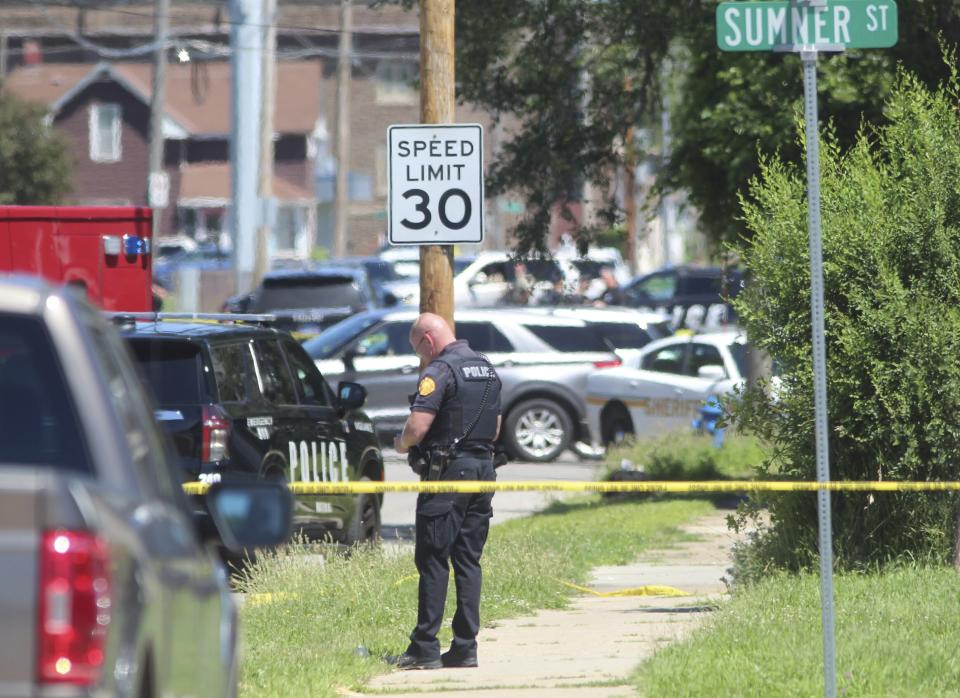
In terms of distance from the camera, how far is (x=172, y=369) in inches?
443

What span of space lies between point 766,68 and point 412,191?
493cm

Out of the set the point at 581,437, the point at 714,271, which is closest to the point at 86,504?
the point at 581,437

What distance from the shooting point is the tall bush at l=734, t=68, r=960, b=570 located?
971cm

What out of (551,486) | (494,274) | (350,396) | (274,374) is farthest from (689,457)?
(494,274)

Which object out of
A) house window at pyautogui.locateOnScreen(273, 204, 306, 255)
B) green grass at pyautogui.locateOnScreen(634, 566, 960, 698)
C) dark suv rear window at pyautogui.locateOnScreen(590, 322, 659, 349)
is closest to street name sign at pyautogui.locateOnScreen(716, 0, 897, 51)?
green grass at pyautogui.locateOnScreen(634, 566, 960, 698)

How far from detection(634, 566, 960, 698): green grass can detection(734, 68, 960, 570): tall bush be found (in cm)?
64

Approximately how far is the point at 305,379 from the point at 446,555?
170 inches

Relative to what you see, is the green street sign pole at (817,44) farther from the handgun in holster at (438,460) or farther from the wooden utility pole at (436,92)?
the wooden utility pole at (436,92)

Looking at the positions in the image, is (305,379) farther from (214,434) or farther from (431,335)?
(431,335)

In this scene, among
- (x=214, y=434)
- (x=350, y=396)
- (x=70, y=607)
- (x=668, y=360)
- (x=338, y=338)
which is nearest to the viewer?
(x=70, y=607)

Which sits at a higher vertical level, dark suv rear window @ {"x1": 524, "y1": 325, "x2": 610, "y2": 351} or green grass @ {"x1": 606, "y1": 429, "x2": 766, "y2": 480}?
dark suv rear window @ {"x1": 524, "y1": 325, "x2": 610, "y2": 351}

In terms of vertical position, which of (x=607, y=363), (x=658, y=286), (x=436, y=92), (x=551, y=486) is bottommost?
(x=551, y=486)

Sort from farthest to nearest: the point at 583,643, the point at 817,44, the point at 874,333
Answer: the point at 874,333 → the point at 583,643 → the point at 817,44

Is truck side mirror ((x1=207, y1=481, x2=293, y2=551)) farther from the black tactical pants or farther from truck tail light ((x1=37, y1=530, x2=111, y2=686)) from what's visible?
the black tactical pants
